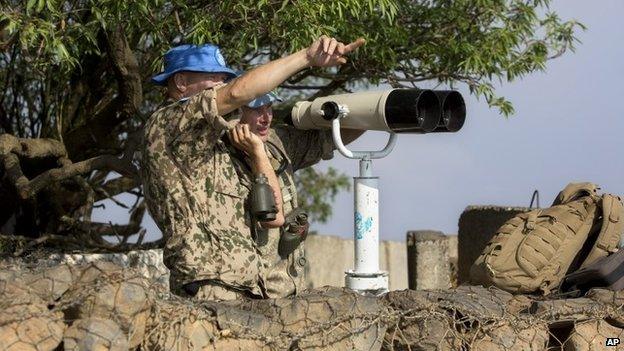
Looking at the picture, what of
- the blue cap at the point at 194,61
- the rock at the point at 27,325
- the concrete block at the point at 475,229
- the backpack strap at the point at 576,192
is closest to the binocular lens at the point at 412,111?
the blue cap at the point at 194,61

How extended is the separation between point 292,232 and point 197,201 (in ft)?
2.10

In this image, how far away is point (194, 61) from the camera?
5.99 meters

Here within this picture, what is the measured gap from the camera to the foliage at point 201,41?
8.09 metres

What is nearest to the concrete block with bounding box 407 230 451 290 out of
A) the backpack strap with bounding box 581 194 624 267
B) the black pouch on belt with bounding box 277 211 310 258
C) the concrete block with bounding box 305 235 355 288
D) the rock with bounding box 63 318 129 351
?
the backpack strap with bounding box 581 194 624 267

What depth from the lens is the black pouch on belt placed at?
20.6 feet

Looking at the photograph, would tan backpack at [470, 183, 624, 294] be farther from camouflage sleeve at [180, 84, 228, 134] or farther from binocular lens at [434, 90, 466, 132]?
camouflage sleeve at [180, 84, 228, 134]

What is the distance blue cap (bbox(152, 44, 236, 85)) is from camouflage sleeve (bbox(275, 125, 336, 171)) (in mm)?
643

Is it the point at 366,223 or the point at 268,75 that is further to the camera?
the point at 366,223

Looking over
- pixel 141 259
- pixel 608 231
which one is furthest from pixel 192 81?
pixel 141 259

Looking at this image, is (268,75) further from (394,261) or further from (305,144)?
(394,261)

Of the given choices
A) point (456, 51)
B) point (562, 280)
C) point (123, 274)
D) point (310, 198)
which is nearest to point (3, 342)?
point (123, 274)

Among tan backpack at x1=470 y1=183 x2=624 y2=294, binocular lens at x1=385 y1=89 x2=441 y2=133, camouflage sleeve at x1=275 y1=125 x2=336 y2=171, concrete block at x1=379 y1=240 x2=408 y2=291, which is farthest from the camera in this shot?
concrete block at x1=379 y1=240 x2=408 y2=291

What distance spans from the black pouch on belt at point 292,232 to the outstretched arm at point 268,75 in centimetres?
88

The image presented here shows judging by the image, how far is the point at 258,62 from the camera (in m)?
10.5
